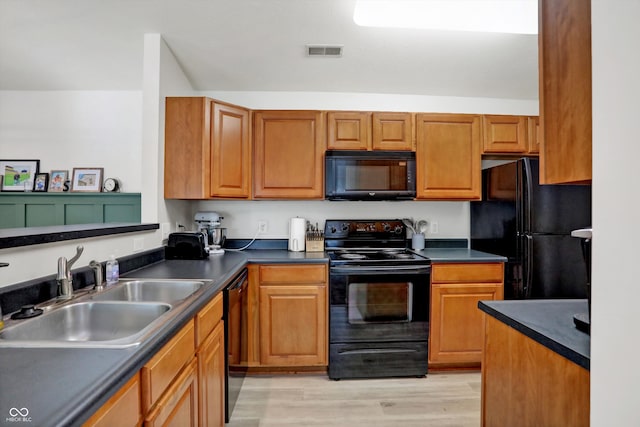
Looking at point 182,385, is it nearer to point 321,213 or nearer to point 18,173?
point 321,213

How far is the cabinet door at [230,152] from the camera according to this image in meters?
2.34

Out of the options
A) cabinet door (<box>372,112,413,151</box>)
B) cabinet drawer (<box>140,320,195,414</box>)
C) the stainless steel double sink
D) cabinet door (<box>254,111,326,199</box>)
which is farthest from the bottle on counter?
cabinet door (<box>372,112,413,151</box>)

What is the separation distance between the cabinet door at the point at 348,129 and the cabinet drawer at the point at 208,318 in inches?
61.6

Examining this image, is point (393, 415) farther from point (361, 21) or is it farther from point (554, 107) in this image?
point (361, 21)

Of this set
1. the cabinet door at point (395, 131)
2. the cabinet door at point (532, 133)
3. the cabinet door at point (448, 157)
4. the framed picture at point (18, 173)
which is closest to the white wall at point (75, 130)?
the framed picture at point (18, 173)

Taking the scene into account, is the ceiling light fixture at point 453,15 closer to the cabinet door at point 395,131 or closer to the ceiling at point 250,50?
the ceiling at point 250,50

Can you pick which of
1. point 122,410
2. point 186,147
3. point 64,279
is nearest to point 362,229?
point 186,147

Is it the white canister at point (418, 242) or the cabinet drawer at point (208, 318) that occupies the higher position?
the white canister at point (418, 242)

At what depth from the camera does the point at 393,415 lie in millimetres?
1917

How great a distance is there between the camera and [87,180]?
9.84 feet

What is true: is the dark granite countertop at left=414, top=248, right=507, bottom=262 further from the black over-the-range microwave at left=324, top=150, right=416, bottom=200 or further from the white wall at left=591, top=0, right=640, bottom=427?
the white wall at left=591, top=0, right=640, bottom=427

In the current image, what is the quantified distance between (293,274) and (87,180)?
2.26 metres

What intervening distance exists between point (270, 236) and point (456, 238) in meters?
1.76

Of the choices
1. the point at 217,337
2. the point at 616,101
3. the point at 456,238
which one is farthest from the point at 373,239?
the point at 616,101
